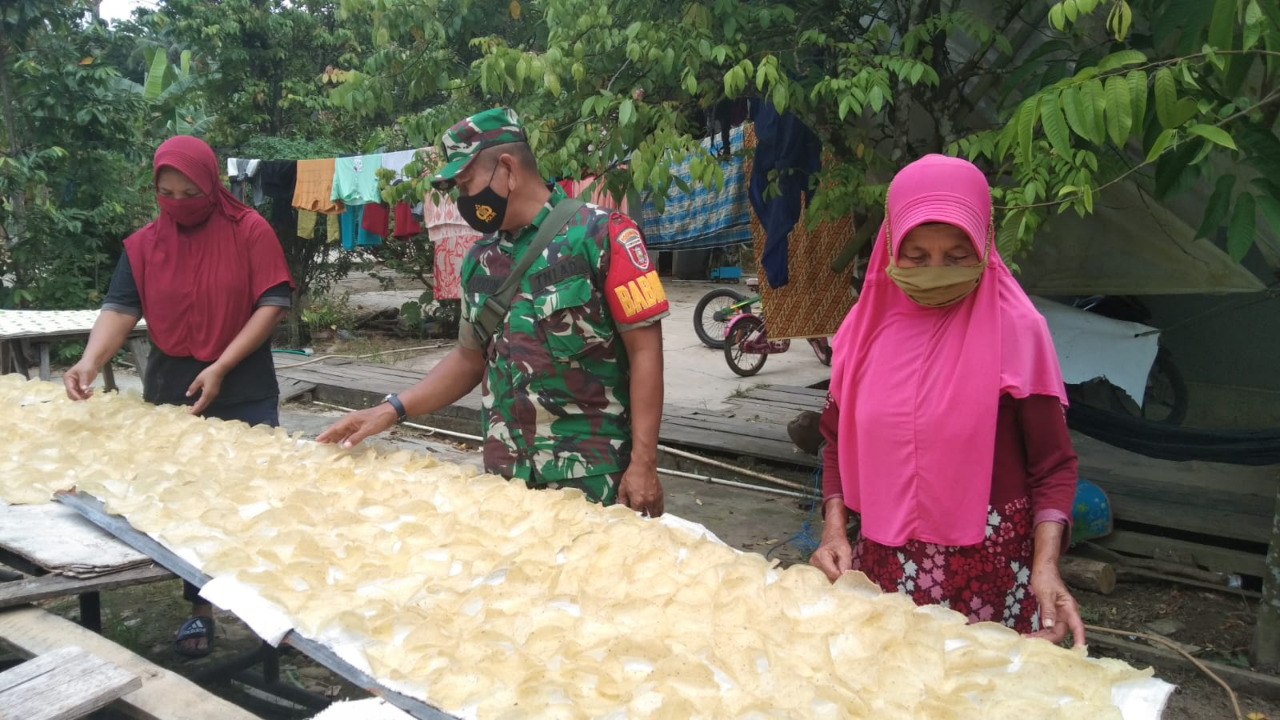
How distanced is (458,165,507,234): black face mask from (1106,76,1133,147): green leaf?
1.32 metres

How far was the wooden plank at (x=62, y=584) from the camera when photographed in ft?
5.11

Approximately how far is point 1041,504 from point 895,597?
424 millimetres

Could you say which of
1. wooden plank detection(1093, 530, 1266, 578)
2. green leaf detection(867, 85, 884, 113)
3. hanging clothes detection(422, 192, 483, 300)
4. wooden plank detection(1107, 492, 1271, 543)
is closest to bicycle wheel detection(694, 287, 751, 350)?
hanging clothes detection(422, 192, 483, 300)

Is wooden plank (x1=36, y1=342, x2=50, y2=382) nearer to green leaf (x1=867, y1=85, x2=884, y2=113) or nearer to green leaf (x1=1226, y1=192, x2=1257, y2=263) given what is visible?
green leaf (x1=867, y1=85, x2=884, y2=113)

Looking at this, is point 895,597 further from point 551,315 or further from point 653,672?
point 551,315

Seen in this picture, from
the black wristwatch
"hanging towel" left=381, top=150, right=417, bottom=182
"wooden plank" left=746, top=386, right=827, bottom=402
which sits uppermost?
"hanging towel" left=381, top=150, right=417, bottom=182

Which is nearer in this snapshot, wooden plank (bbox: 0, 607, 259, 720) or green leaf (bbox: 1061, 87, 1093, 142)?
wooden plank (bbox: 0, 607, 259, 720)

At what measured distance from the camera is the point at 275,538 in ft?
5.19

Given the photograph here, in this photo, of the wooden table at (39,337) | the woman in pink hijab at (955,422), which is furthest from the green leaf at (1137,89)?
the wooden table at (39,337)

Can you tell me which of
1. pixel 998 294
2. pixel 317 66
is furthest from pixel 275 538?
pixel 317 66

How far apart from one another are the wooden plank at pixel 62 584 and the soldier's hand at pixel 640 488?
3.16ft

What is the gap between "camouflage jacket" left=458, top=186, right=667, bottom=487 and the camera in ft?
6.64

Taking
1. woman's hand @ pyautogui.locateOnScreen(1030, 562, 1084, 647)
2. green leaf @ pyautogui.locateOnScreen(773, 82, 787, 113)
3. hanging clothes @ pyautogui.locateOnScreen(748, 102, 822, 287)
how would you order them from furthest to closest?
hanging clothes @ pyautogui.locateOnScreen(748, 102, 822, 287) → green leaf @ pyautogui.locateOnScreen(773, 82, 787, 113) → woman's hand @ pyautogui.locateOnScreen(1030, 562, 1084, 647)

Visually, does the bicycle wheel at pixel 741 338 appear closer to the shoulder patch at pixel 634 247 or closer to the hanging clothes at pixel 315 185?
the hanging clothes at pixel 315 185
